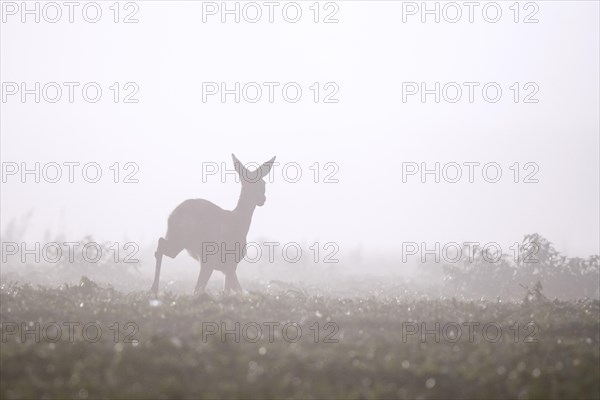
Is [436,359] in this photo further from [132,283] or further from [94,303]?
[132,283]

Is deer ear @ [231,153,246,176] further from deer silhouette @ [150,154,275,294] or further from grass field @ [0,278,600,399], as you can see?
grass field @ [0,278,600,399]

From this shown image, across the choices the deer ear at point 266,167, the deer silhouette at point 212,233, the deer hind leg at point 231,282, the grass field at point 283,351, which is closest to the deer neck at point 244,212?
the deer silhouette at point 212,233

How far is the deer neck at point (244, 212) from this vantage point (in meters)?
19.2

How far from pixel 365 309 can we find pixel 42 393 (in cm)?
805

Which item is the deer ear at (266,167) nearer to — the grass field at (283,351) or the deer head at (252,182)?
the deer head at (252,182)

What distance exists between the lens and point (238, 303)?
569 inches

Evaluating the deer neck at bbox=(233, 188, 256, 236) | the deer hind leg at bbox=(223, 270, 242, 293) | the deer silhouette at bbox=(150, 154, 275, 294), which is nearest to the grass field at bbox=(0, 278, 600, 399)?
the deer silhouette at bbox=(150, 154, 275, 294)

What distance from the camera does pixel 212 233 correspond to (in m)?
18.3

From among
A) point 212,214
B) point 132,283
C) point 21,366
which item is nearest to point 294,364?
point 21,366

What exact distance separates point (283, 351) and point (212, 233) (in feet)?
29.3

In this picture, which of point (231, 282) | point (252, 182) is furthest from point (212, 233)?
point (252, 182)

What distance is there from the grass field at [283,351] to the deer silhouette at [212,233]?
3.84 meters

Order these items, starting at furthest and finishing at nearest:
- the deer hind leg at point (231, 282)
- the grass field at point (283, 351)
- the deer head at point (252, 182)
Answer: the deer head at point (252, 182), the deer hind leg at point (231, 282), the grass field at point (283, 351)

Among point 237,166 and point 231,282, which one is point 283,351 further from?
point 237,166
